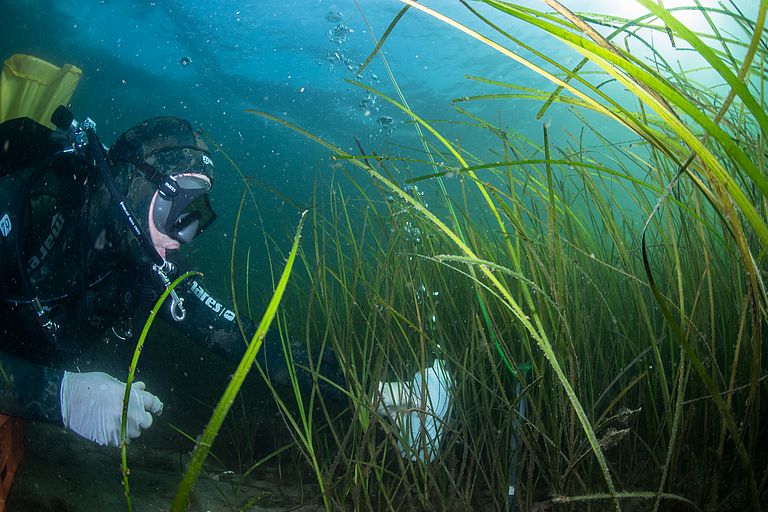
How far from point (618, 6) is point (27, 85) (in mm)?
21931

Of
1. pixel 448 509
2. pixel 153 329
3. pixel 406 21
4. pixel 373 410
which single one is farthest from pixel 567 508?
pixel 406 21

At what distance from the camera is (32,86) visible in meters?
3.62

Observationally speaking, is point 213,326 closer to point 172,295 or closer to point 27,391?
point 172,295

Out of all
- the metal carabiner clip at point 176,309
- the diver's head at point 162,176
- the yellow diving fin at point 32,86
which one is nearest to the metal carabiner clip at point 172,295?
the metal carabiner clip at point 176,309

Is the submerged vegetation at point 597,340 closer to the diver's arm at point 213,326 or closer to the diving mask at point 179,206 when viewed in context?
the diver's arm at point 213,326

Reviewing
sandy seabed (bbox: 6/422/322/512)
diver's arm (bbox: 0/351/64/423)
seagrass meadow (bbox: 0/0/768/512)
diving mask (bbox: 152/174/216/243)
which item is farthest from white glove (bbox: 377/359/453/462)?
diving mask (bbox: 152/174/216/243)

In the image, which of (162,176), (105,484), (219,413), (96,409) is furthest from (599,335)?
(162,176)

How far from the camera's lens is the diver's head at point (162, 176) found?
3.51m

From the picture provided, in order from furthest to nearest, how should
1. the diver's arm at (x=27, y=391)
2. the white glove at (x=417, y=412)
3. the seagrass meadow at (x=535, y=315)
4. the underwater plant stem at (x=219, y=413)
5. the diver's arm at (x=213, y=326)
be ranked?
the diver's arm at (x=213, y=326), the diver's arm at (x=27, y=391), the white glove at (x=417, y=412), the seagrass meadow at (x=535, y=315), the underwater plant stem at (x=219, y=413)

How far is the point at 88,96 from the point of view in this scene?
28297mm

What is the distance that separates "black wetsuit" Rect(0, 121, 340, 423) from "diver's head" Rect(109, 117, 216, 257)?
0.24m

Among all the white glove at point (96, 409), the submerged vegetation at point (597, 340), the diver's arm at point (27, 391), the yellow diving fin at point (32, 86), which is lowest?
the white glove at point (96, 409)

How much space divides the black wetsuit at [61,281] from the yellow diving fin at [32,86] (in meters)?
0.84

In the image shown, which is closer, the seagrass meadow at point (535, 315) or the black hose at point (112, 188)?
the seagrass meadow at point (535, 315)
